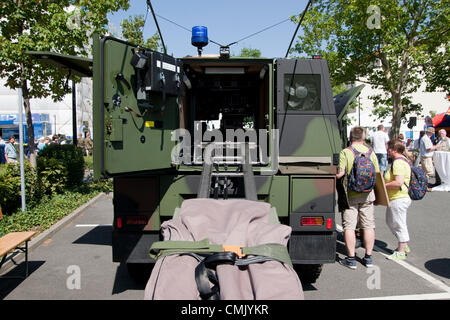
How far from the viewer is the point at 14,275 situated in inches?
189

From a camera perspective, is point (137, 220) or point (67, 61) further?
point (67, 61)

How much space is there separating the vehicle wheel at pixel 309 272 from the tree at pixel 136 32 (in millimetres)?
14987

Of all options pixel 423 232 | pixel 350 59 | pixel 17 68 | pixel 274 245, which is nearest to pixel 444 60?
pixel 350 59

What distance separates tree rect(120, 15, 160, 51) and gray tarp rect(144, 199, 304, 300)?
15748mm

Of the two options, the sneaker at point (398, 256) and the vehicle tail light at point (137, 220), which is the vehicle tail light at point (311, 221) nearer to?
the vehicle tail light at point (137, 220)

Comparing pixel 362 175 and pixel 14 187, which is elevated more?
pixel 362 175

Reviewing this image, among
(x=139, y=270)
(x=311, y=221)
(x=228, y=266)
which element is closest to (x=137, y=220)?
(x=139, y=270)

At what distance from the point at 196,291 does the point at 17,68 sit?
9513mm

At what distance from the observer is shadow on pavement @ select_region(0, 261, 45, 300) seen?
4320 mm

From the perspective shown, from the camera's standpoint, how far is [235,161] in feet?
16.5

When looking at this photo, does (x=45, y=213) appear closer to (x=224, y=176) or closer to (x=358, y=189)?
(x=224, y=176)

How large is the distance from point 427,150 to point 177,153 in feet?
33.8

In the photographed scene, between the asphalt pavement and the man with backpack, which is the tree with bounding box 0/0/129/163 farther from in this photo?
the man with backpack
